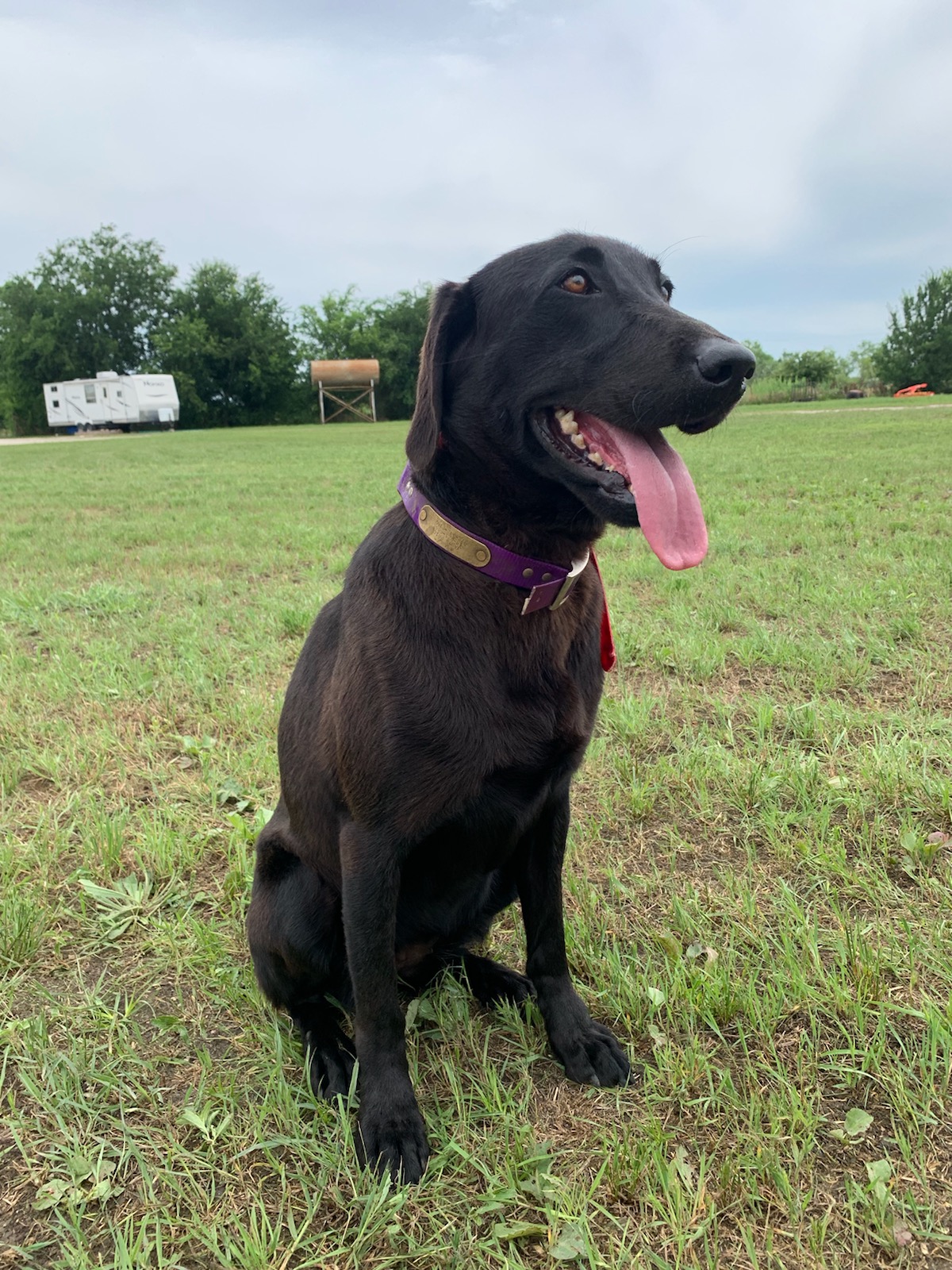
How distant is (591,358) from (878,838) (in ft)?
5.31

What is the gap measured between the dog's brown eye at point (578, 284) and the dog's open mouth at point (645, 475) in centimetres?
28

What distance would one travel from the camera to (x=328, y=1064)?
1.70m

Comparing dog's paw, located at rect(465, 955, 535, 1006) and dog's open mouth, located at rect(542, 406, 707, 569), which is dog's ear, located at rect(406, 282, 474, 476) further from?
dog's paw, located at rect(465, 955, 535, 1006)

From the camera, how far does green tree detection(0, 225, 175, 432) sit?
41.5 m

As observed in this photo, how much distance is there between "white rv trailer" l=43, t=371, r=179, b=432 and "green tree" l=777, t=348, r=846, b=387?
109ft

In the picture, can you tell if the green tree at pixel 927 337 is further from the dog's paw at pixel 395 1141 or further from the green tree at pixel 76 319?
the dog's paw at pixel 395 1141

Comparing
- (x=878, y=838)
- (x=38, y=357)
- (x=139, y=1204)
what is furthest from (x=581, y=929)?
(x=38, y=357)

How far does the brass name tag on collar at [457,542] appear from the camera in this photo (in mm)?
1566

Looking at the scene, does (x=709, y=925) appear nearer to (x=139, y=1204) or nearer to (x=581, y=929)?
(x=581, y=929)

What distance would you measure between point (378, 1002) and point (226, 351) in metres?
45.8

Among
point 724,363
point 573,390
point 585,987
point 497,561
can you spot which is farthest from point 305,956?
point 724,363

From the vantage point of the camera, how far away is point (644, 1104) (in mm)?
1531

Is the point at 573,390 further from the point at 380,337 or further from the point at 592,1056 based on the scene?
Answer: the point at 380,337

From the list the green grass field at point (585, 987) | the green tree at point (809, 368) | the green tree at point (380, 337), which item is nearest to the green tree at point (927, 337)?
the green tree at point (809, 368)
